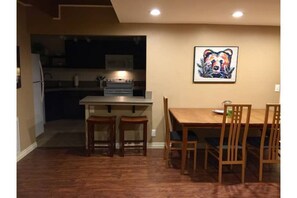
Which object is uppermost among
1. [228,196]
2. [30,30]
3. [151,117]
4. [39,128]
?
[30,30]

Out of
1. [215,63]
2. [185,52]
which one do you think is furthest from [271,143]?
[185,52]

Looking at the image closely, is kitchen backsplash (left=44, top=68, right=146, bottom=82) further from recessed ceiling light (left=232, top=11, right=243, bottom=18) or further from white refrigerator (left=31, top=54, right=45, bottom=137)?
recessed ceiling light (left=232, top=11, right=243, bottom=18)

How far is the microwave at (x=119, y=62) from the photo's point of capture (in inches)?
282

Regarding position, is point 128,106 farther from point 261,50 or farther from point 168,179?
point 261,50

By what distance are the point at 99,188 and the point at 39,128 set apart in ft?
8.63

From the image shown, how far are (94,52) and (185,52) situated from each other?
3413mm

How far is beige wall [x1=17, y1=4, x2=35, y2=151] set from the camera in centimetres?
390

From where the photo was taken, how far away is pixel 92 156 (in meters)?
4.07

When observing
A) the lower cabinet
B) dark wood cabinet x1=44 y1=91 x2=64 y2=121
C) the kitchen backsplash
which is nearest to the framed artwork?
the kitchen backsplash

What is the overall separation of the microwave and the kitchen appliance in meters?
0.43

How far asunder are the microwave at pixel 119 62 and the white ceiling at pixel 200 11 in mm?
3005

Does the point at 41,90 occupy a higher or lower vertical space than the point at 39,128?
higher

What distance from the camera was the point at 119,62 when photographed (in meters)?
7.21
